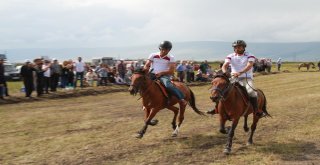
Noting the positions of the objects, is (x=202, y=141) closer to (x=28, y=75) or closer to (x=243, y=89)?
(x=243, y=89)

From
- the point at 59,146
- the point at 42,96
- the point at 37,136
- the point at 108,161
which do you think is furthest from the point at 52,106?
the point at 108,161

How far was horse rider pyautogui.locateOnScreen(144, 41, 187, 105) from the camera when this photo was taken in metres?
12.0

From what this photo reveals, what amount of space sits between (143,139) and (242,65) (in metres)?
3.43

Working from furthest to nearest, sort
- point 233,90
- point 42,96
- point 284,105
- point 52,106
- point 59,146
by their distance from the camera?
1. point 42,96
2. point 52,106
3. point 284,105
4. point 59,146
5. point 233,90

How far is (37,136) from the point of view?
1270 cm

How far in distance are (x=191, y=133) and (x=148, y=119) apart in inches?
77.0

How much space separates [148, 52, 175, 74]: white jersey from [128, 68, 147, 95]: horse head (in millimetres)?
962

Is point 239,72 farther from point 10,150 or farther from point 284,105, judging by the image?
point 284,105

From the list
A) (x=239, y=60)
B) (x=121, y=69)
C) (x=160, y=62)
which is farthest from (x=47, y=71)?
(x=239, y=60)

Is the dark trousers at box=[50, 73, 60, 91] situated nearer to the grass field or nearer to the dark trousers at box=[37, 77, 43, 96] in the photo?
the dark trousers at box=[37, 77, 43, 96]

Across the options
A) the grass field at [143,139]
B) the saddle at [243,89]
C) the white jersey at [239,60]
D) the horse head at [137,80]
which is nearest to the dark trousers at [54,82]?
the grass field at [143,139]

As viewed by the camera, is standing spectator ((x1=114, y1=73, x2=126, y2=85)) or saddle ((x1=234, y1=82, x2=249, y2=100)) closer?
saddle ((x1=234, y1=82, x2=249, y2=100))

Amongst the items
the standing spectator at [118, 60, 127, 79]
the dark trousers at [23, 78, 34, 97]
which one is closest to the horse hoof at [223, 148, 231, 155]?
the dark trousers at [23, 78, 34, 97]

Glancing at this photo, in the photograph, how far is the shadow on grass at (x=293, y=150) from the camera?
32.6 feet
